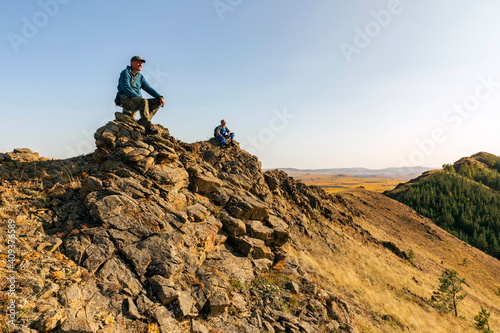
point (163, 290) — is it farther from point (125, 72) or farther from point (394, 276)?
point (394, 276)

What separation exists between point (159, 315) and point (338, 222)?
2646 cm

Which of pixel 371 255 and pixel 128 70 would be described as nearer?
pixel 128 70

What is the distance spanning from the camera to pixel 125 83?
41.3ft

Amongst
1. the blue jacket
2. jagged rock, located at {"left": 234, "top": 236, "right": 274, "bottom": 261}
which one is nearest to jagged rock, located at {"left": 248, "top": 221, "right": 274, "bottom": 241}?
jagged rock, located at {"left": 234, "top": 236, "right": 274, "bottom": 261}

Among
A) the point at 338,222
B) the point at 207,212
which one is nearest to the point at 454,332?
the point at 338,222

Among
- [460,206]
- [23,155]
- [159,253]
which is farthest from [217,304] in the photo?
[460,206]

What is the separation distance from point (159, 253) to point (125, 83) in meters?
8.62

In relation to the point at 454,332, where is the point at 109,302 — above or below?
above

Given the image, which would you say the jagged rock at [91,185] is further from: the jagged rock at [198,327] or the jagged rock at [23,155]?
the jagged rock at [198,327]

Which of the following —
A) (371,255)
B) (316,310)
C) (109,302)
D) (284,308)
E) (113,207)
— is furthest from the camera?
(371,255)

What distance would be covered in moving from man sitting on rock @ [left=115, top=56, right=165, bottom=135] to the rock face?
0.59 m

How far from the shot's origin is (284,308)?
1050 centimetres

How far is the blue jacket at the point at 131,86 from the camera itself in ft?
41.1

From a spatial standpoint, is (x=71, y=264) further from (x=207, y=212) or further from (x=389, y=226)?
(x=389, y=226)
